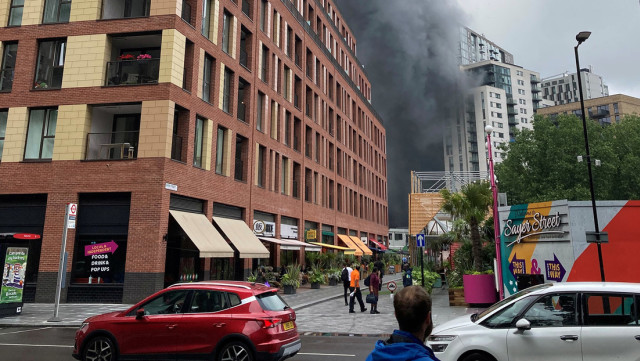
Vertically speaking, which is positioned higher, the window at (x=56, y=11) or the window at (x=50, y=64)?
the window at (x=56, y=11)

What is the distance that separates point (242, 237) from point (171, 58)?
33.2 ft

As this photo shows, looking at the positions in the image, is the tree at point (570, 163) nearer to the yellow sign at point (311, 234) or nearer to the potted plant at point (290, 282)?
the yellow sign at point (311, 234)

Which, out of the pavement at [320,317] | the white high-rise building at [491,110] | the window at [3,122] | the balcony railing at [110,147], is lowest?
the pavement at [320,317]

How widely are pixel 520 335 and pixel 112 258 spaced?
18.4m

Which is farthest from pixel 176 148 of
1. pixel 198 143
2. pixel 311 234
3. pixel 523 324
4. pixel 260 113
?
pixel 523 324

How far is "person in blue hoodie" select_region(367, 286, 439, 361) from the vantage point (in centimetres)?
224

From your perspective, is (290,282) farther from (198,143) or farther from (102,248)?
(102,248)

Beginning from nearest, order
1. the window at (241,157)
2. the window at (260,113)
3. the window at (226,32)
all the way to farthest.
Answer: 1. the window at (226,32)
2. the window at (241,157)
3. the window at (260,113)

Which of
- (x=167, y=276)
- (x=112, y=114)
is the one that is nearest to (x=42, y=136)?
(x=112, y=114)

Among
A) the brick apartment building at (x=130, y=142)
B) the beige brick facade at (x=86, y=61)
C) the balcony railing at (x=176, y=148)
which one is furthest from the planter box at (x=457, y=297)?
the beige brick facade at (x=86, y=61)

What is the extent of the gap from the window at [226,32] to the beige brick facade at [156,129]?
24.1 feet

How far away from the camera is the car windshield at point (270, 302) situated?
788 cm

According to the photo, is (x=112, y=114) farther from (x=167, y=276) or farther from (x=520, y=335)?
(x=520, y=335)

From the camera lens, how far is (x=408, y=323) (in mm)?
2461
